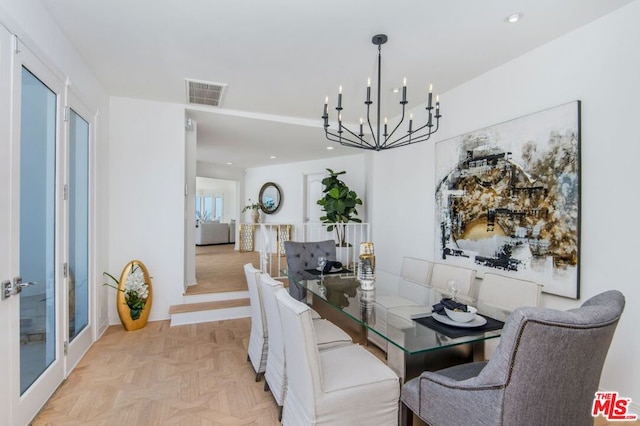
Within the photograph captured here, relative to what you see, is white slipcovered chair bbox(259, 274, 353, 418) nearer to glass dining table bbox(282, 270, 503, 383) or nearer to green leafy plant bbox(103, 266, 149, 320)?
glass dining table bbox(282, 270, 503, 383)

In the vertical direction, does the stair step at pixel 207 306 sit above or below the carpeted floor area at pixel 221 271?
below

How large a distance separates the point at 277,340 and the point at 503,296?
5.52ft

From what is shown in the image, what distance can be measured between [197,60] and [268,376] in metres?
2.76

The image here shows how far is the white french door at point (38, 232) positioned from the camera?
5.83 feet

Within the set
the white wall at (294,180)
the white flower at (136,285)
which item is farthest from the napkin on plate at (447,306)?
the white wall at (294,180)

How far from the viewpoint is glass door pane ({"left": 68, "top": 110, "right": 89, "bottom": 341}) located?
2.78 metres

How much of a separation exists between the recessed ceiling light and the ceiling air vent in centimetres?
265

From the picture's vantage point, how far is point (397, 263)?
4434mm

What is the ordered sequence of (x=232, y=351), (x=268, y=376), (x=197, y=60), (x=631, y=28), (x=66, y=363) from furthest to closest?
(x=232, y=351), (x=197, y=60), (x=66, y=363), (x=268, y=376), (x=631, y=28)

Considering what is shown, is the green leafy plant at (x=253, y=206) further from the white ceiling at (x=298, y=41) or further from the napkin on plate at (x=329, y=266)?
the napkin on plate at (x=329, y=266)

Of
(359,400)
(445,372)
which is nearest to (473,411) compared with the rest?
(445,372)

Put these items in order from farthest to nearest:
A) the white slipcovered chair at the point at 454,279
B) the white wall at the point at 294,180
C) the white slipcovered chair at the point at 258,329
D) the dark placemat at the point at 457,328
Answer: the white wall at the point at 294,180 → the white slipcovered chair at the point at 454,279 → the white slipcovered chair at the point at 258,329 → the dark placemat at the point at 457,328

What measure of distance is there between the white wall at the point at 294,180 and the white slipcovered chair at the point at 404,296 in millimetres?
2944

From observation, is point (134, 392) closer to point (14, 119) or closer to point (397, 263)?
point (14, 119)
